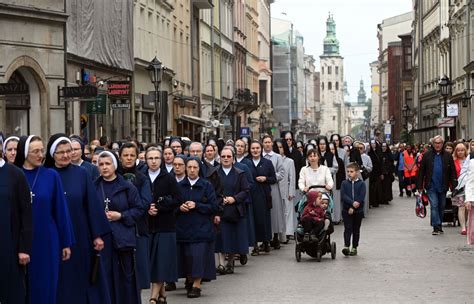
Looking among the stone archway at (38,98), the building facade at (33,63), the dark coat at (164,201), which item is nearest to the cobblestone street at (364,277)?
the dark coat at (164,201)

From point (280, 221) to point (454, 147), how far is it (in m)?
5.96

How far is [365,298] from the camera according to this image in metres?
14.0

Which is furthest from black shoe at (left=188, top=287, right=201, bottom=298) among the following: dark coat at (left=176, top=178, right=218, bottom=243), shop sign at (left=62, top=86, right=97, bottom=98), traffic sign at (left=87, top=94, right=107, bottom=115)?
traffic sign at (left=87, top=94, right=107, bottom=115)

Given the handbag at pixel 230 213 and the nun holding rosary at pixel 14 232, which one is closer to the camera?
the nun holding rosary at pixel 14 232

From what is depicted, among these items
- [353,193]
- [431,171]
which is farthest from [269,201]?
[431,171]

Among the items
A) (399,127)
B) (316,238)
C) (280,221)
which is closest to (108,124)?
(280,221)

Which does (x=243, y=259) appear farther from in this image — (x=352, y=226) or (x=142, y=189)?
(x=142, y=189)

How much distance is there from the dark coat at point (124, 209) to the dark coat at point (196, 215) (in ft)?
9.17

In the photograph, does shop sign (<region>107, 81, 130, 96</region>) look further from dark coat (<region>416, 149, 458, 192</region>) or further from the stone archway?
dark coat (<region>416, 149, 458, 192</region>)

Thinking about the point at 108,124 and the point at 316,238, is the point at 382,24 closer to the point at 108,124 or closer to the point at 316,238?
the point at 108,124

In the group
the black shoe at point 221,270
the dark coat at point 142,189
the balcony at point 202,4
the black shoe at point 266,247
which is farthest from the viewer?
the balcony at point 202,4

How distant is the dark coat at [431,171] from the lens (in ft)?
75.7

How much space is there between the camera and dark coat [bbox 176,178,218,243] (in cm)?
1463

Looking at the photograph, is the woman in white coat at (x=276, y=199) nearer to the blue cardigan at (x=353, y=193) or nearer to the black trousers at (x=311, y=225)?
the blue cardigan at (x=353, y=193)
